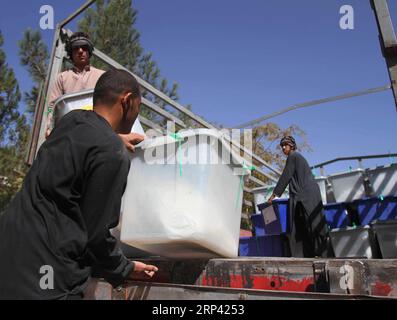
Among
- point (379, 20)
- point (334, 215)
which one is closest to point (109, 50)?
point (334, 215)

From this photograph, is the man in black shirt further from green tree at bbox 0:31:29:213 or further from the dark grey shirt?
green tree at bbox 0:31:29:213

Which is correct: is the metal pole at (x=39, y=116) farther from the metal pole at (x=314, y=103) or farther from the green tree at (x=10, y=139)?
the green tree at (x=10, y=139)

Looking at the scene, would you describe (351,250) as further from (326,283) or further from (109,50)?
(109,50)

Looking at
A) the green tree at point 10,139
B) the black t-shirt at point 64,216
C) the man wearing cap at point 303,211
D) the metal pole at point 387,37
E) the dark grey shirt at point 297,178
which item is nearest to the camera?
the black t-shirt at point 64,216

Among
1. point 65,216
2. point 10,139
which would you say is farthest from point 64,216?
point 10,139

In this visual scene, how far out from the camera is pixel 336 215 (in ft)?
14.8

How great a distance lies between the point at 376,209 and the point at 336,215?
1.57 feet

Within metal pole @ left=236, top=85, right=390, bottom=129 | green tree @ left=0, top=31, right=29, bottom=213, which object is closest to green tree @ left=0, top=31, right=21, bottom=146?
green tree @ left=0, top=31, right=29, bottom=213

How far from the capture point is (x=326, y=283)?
149 cm

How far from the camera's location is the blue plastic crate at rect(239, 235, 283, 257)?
4.57m

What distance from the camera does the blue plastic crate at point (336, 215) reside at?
4.47 m

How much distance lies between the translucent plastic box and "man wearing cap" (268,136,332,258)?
2.38m

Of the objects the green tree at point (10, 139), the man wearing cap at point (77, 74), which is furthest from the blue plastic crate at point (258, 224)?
the green tree at point (10, 139)

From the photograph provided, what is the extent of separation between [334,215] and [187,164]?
3241 mm
